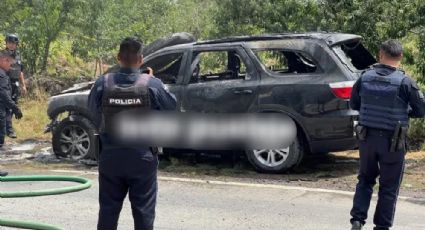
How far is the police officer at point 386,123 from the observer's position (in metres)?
5.33

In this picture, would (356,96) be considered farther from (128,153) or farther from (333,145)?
(333,145)

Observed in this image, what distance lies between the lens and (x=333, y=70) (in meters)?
8.01

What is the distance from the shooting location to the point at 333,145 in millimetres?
8031

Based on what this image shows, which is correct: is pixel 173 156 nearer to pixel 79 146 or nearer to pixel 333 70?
pixel 79 146

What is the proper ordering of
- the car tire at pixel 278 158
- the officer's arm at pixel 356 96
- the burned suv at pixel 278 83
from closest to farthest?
the officer's arm at pixel 356 96
the burned suv at pixel 278 83
the car tire at pixel 278 158

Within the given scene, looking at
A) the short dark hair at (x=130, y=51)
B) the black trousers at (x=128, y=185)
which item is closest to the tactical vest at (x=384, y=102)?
the black trousers at (x=128, y=185)

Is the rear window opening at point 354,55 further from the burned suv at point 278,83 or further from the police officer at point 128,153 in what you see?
the police officer at point 128,153

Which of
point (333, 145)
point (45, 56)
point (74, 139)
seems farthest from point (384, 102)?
point (45, 56)

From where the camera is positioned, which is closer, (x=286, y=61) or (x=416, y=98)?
(x=416, y=98)

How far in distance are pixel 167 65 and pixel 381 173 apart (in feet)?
14.3

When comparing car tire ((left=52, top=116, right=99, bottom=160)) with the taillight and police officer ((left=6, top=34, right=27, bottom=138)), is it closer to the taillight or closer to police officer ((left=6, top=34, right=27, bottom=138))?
police officer ((left=6, top=34, right=27, bottom=138))

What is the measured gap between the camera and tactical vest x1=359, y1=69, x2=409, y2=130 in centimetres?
534

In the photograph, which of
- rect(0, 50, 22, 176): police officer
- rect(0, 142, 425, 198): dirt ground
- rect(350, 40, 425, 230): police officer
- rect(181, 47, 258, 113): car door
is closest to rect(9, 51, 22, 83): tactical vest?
rect(0, 142, 425, 198): dirt ground

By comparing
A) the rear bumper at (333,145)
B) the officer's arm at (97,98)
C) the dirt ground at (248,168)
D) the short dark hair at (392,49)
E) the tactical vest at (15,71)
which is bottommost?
the dirt ground at (248,168)
